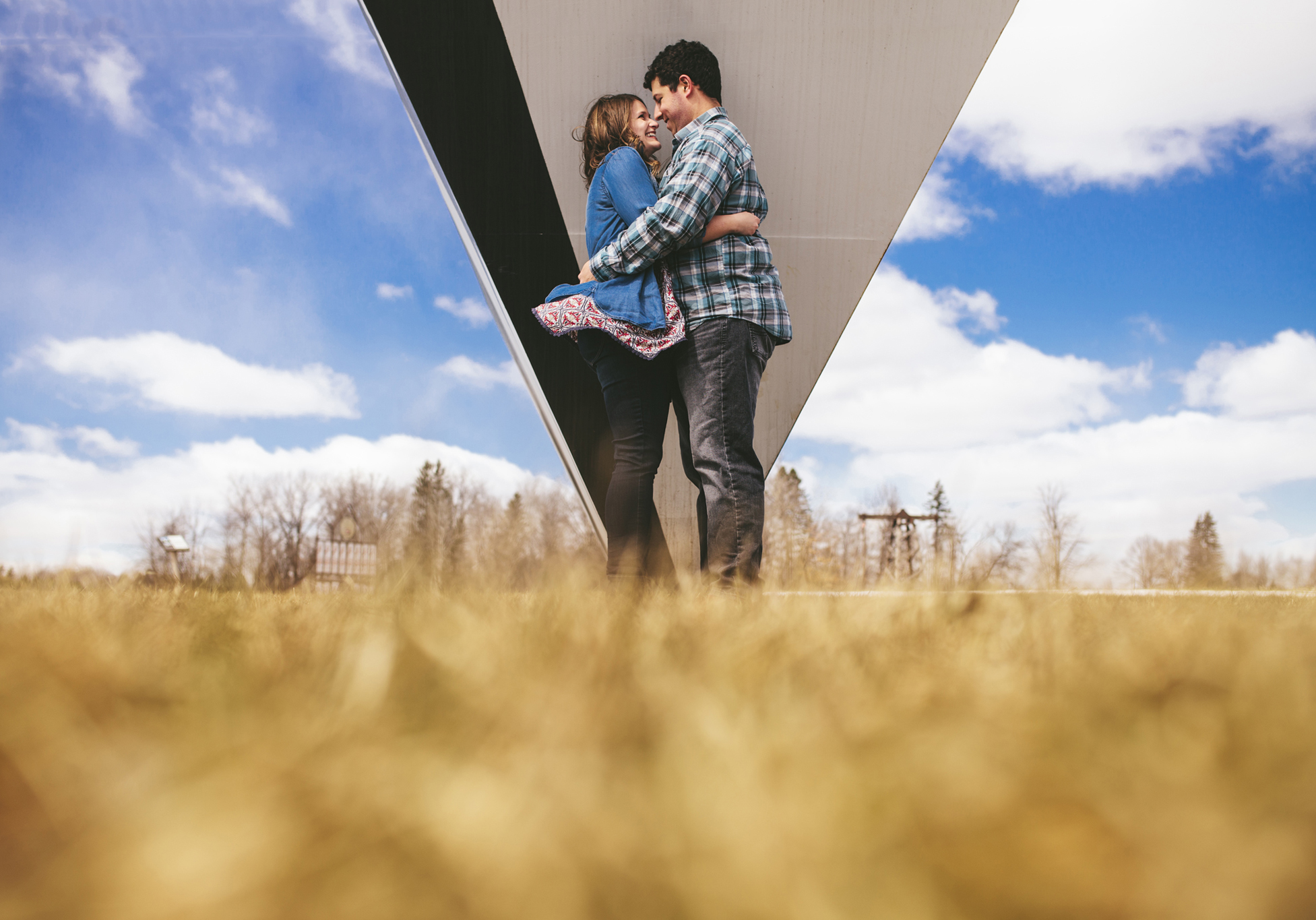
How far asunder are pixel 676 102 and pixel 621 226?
439 mm

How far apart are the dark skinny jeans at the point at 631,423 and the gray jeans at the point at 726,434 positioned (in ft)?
0.31

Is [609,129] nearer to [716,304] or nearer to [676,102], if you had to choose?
[676,102]

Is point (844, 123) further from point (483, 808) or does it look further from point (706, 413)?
point (483, 808)

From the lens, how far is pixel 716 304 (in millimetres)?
2109

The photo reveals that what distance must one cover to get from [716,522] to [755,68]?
2.57 metres

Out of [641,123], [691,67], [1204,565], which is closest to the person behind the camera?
[1204,565]

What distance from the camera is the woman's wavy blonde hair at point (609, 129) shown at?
2412 millimetres

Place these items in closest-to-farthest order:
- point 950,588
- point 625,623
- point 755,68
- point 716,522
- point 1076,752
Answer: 1. point 1076,752
2. point 625,623
3. point 950,588
4. point 716,522
5. point 755,68

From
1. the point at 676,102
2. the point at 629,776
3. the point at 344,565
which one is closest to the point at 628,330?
the point at 676,102

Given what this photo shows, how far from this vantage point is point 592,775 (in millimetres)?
341

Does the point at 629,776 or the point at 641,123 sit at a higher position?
the point at 641,123

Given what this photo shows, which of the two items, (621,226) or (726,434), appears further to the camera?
(621,226)

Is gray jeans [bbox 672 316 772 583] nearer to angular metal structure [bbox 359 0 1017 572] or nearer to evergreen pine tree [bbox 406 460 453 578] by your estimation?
evergreen pine tree [bbox 406 460 453 578]

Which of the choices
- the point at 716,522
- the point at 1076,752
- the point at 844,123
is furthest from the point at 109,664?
the point at 844,123
